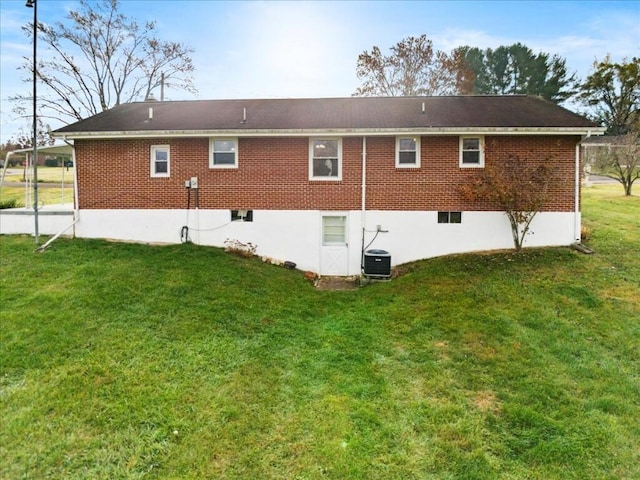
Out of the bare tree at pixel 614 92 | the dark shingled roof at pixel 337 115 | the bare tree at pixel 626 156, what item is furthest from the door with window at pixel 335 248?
the bare tree at pixel 614 92

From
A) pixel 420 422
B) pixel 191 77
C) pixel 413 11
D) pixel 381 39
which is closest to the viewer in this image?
pixel 420 422

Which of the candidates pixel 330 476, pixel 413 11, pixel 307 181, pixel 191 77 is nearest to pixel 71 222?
pixel 307 181

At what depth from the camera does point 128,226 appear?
12.9 meters

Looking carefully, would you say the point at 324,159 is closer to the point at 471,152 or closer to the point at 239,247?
the point at 239,247

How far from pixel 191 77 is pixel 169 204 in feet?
71.1

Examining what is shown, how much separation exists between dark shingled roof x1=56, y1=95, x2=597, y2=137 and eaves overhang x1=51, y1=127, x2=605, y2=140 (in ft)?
0.31

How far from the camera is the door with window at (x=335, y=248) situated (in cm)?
1240

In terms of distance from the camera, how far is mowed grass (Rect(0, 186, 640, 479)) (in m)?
4.34

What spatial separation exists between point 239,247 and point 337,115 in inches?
220

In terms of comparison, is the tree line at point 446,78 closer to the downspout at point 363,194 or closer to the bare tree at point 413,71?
the bare tree at point 413,71

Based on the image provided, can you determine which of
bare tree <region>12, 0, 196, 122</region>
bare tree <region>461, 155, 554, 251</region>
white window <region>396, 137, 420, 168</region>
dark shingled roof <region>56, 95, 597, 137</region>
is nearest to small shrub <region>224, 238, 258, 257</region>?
dark shingled roof <region>56, 95, 597, 137</region>

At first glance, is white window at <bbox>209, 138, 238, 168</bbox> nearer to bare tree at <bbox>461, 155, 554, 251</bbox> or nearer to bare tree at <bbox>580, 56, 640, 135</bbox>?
bare tree at <bbox>461, 155, 554, 251</bbox>

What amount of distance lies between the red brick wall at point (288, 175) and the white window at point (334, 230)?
40cm

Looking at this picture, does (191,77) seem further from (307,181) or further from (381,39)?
(307,181)
